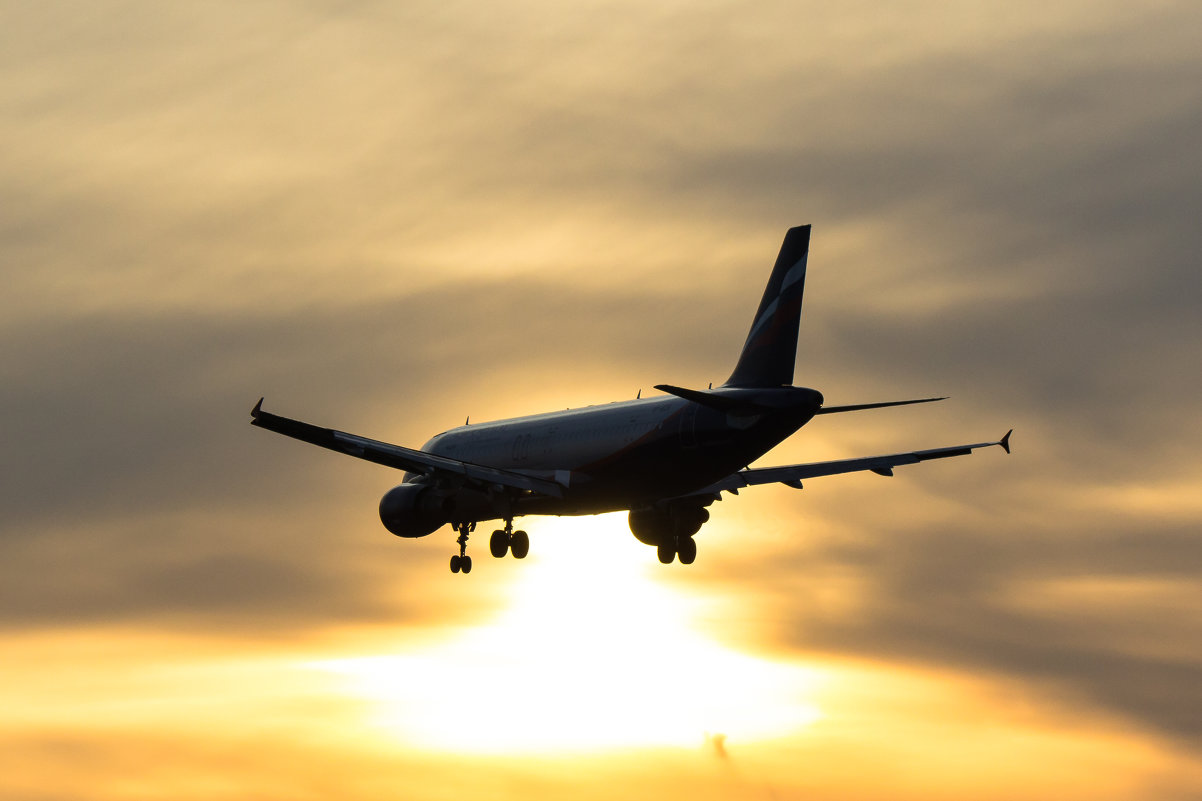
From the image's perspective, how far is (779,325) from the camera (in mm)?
56156

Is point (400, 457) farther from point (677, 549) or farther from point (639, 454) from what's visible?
point (677, 549)

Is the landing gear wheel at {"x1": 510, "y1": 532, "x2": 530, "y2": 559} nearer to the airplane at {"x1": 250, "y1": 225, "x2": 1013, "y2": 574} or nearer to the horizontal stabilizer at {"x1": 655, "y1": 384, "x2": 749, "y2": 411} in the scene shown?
the airplane at {"x1": 250, "y1": 225, "x2": 1013, "y2": 574}

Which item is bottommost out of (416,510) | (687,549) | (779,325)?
(687,549)

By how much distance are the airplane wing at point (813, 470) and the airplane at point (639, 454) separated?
0.04 meters

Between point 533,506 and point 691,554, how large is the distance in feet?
22.3

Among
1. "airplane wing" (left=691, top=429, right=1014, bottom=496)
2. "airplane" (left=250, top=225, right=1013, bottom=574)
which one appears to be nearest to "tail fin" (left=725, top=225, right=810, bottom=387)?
"airplane" (left=250, top=225, right=1013, bottom=574)

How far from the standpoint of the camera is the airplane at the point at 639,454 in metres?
54.9

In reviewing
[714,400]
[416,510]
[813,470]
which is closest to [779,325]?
[714,400]

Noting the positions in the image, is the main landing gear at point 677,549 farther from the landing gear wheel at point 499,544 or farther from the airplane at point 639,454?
the landing gear wheel at point 499,544

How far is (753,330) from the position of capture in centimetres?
5678

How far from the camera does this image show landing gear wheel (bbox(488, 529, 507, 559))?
62.2 meters

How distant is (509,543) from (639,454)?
7.53m

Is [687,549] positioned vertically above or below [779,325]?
below

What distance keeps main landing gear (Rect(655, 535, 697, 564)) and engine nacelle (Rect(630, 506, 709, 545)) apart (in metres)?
0.12
